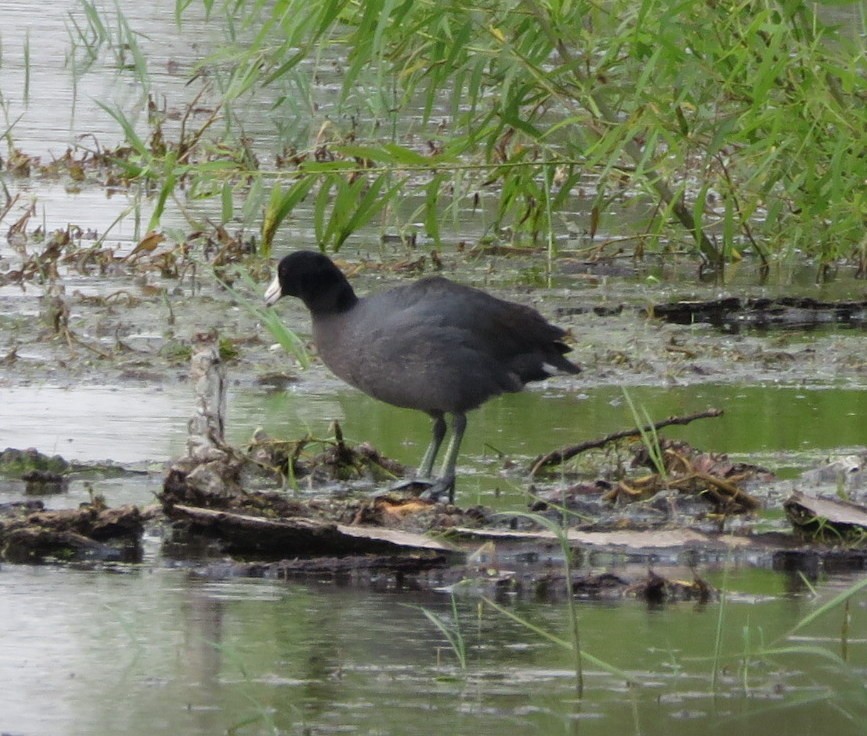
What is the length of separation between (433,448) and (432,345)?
1.04 feet

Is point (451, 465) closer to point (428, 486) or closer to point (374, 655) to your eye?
point (428, 486)

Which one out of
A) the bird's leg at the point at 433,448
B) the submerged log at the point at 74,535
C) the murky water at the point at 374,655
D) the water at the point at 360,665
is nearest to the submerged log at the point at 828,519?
the murky water at the point at 374,655

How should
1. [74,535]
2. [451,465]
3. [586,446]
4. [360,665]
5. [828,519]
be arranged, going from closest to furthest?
[360,665] → [74,535] → [828,519] → [586,446] → [451,465]

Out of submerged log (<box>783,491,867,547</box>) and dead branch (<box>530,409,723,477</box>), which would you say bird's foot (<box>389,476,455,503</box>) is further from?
submerged log (<box>783,491,867,547</box>)

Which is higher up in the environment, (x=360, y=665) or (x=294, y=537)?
(x=294, y=537)

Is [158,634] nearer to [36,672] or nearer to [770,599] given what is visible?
[36,672]

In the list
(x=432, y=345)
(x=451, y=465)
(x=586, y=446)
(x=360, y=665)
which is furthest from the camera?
(x=432, y=345)

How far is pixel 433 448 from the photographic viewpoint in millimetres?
6160

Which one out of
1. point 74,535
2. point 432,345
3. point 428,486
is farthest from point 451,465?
point 74,535

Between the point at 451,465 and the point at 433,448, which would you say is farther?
the point at 433,448

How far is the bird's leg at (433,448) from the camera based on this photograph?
6.06 m

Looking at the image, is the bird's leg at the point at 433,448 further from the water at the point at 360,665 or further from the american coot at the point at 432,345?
the water at the point at 360,665

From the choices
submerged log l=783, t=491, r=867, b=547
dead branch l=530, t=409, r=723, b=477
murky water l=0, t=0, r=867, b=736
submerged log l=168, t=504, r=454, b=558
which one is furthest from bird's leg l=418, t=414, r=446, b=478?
submerged log l=783, t=491, r=867, b=547

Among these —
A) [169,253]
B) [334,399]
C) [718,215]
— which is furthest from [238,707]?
[718,215]
